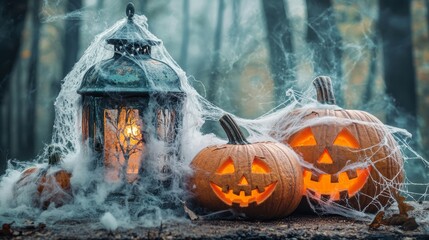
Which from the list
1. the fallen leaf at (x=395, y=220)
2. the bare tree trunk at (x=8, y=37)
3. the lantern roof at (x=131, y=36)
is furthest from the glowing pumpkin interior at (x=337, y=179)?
the bare tree trunk at (x=8, y=37)

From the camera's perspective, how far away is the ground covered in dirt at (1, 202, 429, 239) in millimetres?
3879

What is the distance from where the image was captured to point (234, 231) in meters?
4.04

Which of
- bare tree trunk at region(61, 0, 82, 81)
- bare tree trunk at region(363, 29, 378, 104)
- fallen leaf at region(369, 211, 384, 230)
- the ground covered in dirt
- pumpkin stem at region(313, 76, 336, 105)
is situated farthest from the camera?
bare tree trunk at region(363, 29, 378, 104)

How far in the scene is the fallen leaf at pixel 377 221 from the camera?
430 cm

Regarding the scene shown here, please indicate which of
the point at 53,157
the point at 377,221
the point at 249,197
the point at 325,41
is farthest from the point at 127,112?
the point at 325,41

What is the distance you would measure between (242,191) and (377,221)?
1.11 m

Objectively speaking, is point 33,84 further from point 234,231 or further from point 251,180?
point 234,231

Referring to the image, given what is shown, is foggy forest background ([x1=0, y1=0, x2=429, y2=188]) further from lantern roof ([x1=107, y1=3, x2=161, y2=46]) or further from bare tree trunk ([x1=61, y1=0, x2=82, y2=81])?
lantern roof ([x1=107, y1=3, x2=161, y2=46])

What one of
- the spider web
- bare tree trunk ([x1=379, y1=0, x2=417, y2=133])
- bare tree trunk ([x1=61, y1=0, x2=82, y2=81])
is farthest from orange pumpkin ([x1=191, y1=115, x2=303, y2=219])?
bare tree trunk ([x1=379, y1=0, x2=417, y2=133])

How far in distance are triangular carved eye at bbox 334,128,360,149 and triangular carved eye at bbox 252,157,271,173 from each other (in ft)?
2.41

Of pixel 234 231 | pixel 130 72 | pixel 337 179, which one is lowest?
pixel 234 231

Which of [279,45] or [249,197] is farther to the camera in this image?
[279,45]

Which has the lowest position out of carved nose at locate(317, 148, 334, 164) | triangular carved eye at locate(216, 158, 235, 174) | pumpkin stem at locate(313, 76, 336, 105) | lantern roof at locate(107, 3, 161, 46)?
triangular carved eye at locate(216, 158, 235, 174)

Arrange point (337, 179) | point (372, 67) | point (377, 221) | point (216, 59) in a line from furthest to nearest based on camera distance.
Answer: point (372, 67)
point (216, 59)
point (337, 179)
point (377, 221)
